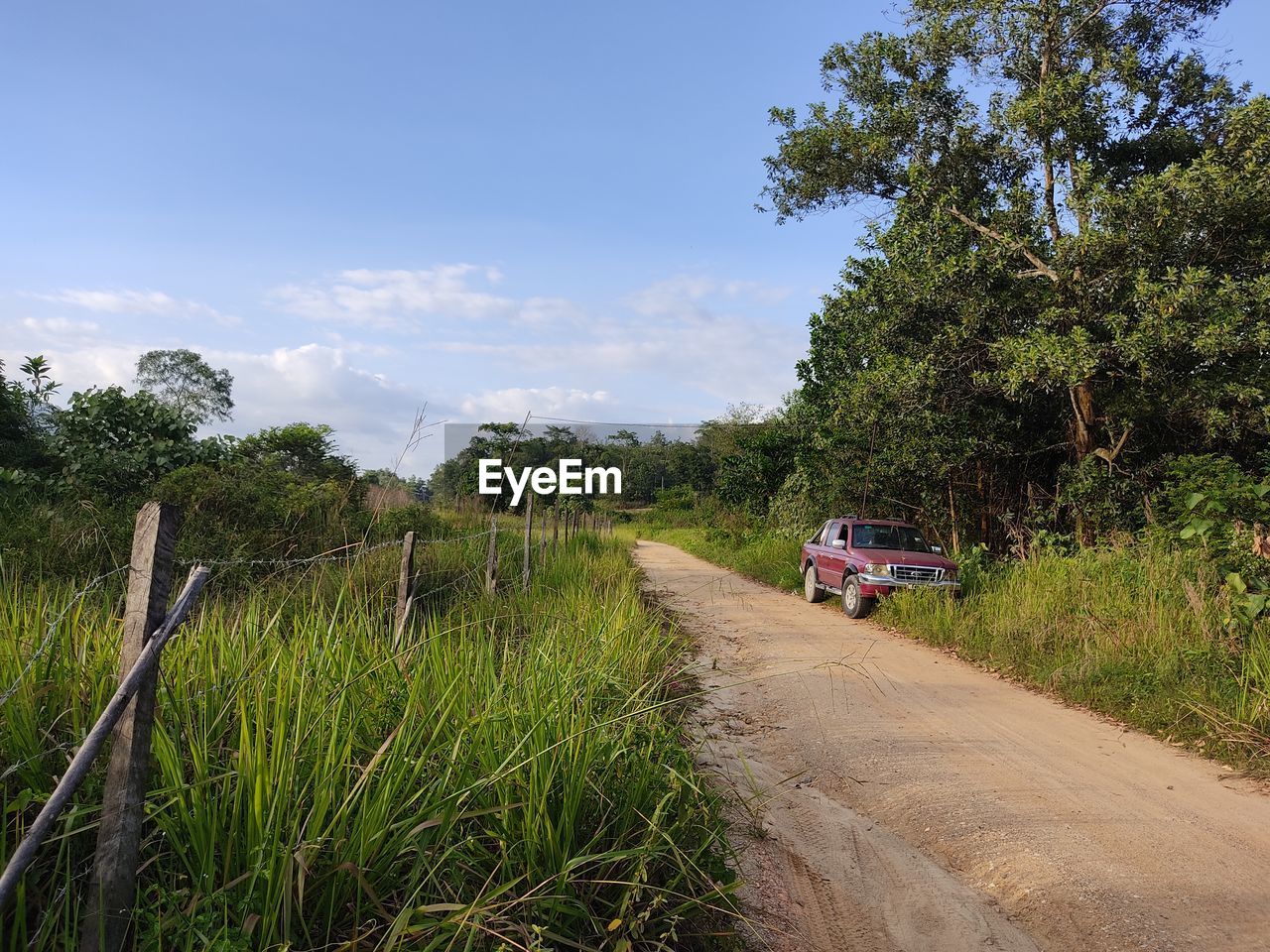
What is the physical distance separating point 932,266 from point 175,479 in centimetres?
1196

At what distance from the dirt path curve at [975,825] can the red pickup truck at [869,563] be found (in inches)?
161

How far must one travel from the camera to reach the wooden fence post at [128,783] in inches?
80.8

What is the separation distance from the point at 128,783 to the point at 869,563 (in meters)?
10.9

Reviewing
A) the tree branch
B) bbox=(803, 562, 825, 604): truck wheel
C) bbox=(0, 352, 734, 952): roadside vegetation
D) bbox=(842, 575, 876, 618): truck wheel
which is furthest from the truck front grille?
bbox=(0, 352, 734, 952): roadside vegetation

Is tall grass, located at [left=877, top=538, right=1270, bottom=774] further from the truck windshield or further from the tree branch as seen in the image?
the tree branch

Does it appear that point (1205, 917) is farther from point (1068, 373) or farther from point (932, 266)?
point (932, 266)

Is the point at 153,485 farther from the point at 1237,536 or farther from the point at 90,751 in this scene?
the point at 1237,536

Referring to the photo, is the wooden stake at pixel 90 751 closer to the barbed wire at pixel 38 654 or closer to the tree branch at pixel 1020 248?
the barbed wire at pixel 38 654

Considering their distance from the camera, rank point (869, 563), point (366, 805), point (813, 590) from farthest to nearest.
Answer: point (813, 590)
point (869, 563)
point (366, 805)

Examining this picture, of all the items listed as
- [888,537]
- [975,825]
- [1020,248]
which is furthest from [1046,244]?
[975,825]

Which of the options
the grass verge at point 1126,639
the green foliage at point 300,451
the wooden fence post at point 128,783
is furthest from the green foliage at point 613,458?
the wooden fence post at point 128,783

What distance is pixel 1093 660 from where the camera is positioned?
7555 mm

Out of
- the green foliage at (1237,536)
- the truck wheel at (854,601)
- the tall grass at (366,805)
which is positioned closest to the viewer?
the tall grass at (366,805)

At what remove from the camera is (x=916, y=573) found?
459 inches
